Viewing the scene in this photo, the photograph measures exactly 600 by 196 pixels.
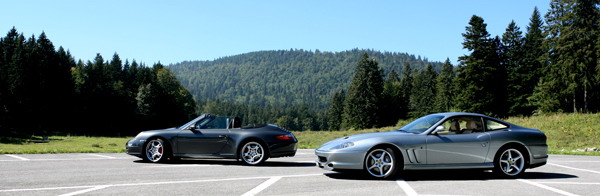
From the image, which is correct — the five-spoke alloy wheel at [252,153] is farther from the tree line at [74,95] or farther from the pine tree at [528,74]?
the pine tree at [528,74]

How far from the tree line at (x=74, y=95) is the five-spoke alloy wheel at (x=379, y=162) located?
53069 millimetres

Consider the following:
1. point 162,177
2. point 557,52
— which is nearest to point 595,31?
point 557,52

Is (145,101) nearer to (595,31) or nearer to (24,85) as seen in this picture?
(24,85)

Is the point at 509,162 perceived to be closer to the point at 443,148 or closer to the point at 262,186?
the point at 443,148

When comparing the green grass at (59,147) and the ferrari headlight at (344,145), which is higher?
the ferrari headlight at (344,145)

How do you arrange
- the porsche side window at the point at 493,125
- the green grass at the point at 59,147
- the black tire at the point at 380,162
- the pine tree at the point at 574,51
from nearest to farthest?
1. the black tire at the point at 380,162
2. the porsche side window at the point at 493,125
3. the green grass at the point at 59,147
4. the pine tree at the point at 574,51

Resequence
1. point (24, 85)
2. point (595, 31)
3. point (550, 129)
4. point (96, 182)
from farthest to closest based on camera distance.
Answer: point (24, 85) < point (595, 31) < point (550, 129) < point (96, 182)

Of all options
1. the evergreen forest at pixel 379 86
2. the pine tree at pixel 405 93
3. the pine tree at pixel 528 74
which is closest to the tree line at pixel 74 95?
the evergreen forest at pixel 379 86

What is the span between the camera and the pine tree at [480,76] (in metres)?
53.3

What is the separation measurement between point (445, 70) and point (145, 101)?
178 ft

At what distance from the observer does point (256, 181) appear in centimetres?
840

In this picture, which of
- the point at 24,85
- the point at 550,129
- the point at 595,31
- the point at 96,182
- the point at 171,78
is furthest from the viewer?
the point at 171,78

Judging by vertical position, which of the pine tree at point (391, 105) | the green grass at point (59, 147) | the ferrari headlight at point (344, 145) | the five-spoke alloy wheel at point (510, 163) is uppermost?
the pine tree at point (391, 105)

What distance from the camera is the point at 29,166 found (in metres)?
10.7
